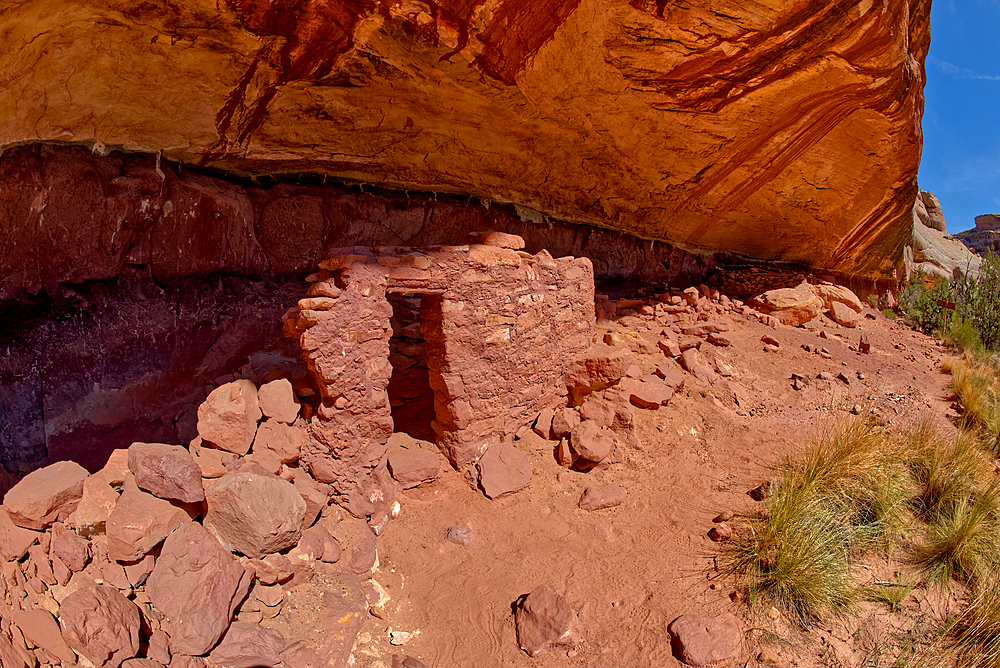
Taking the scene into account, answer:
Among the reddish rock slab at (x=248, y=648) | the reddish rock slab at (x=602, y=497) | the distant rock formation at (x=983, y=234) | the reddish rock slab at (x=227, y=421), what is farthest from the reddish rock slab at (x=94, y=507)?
the distant rock formation at (x=983, y=234)

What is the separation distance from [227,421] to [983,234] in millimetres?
23802

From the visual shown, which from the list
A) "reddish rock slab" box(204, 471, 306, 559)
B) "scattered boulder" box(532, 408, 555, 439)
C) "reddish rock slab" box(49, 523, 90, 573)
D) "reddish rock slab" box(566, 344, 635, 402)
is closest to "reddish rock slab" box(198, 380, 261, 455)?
"reddish rock slab" box(204, 471, 306, 559)

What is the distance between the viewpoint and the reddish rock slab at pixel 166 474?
2488mm

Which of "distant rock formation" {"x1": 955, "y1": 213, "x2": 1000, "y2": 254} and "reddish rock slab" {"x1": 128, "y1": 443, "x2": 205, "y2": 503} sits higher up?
"distant rock formation" {"x1": 955, "y1": 213, "x2": 1000, "y2": 254}

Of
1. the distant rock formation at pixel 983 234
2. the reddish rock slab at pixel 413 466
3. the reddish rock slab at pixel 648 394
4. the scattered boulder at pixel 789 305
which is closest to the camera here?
the reddish rock slab at pixel 413 466

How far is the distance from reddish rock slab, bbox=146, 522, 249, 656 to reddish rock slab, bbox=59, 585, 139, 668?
0.48 feet

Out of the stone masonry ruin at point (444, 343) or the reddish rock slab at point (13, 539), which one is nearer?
the reddish rock slab at point (13, 539)

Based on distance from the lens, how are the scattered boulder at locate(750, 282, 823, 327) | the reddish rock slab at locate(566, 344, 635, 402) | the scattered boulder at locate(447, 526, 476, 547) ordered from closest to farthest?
the scattered boulder at locate(447, 526, 476, 547)
the reddish rock slab at locate(566, 344, 635, 402)
the scattered boulder at locate(750, 282, 823, 327)

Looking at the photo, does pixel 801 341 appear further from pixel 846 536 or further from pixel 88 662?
pixel 88 662

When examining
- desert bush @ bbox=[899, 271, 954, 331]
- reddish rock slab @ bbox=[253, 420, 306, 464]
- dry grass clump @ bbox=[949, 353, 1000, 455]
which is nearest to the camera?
reddish rock slab @ bbox=[253, 420, 306, 464]

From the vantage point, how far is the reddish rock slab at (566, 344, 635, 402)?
4230 millimetres

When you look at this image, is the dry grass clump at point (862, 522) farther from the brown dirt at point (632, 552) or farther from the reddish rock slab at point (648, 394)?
the reddish rock slab at point (648, 394)

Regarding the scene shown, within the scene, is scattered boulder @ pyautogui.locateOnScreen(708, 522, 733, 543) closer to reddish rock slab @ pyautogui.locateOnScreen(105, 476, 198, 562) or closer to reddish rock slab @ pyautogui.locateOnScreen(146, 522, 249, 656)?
reddish rock slab @ pyautogui.locateOnScreen(146, 522, 249, 656)

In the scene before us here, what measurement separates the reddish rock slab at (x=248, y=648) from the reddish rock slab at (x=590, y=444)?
2.22 meters
